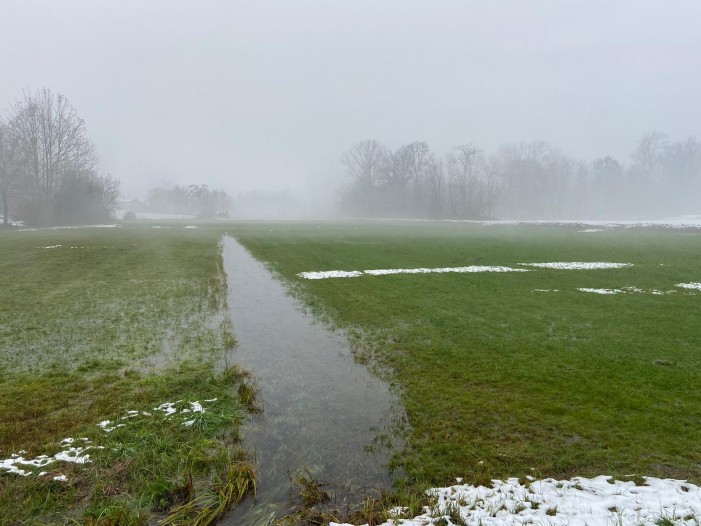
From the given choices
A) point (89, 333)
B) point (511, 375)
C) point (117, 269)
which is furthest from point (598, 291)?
point (117, 269)

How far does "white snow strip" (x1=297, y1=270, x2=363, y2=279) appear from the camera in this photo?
2119cm

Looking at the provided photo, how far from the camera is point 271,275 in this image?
73.6ft

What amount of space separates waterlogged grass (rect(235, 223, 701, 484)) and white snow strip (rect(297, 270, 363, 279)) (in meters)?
1.23

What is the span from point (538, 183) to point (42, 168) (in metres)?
125

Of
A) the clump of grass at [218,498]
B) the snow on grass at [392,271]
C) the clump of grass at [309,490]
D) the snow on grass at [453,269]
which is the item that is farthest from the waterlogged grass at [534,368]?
the clump of grass at [218,498]

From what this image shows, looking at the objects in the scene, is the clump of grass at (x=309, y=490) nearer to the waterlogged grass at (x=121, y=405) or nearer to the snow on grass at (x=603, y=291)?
the waterlogged grass at (x=121, y=405)

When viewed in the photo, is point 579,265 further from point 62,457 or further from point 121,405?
point 62,457

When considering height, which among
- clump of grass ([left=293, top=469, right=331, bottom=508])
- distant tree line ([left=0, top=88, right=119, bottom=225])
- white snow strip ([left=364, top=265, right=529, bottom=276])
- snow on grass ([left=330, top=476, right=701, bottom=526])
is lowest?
clump of grass ([left=293, top=469, right=331, bottom=508])

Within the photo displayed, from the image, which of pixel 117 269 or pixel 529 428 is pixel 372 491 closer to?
pixel 529 428

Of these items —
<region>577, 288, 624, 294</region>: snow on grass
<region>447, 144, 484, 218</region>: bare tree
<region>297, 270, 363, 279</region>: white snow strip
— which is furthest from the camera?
<region>447, 144, 484, 218</region>: bare tree

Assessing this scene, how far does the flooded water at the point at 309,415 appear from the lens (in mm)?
5382

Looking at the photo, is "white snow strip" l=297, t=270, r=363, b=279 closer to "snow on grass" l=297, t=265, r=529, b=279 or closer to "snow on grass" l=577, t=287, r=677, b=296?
"snow on grass" l=297, t=265, r=529, b=279

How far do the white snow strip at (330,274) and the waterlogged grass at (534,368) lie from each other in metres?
1.23

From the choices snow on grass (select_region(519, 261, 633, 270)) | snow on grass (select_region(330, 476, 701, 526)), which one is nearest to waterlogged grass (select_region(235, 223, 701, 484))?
snow on grass (select_region(330, 476, 701, 526))
